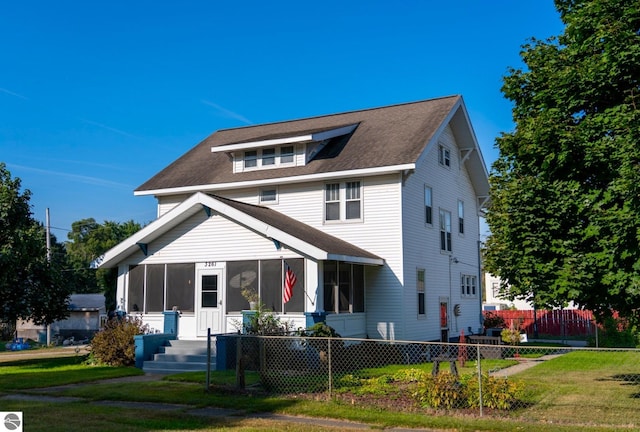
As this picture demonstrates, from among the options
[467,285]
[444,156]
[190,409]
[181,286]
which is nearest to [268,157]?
[181,286]

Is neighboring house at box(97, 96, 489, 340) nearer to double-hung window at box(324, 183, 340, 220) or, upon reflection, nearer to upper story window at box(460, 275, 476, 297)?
double-hung window at box(324, 183, 340, 220)

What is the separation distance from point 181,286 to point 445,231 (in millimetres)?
11101

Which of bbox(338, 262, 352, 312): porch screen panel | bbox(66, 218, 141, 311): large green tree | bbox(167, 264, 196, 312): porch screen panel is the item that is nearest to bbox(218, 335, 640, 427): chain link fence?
bbox(338, 262, 352, 312): porch screen panel

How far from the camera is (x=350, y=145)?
78.9ft

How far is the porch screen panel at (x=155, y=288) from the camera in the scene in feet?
69.2

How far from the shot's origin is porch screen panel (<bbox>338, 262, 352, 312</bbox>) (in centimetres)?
2038

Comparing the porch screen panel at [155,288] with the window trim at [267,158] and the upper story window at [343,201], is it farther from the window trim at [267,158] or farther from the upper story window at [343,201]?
the upper story window at [343,201]

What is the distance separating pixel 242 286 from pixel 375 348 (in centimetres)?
462

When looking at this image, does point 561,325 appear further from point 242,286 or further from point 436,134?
point 242,286

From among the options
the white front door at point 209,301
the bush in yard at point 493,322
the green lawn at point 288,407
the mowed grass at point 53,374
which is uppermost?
the white front door at point 209,301

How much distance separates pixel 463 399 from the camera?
11023 millimetres

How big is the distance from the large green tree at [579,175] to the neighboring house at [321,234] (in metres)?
7.04

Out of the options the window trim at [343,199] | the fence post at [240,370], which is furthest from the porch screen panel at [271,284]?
the fence post at [240,370]

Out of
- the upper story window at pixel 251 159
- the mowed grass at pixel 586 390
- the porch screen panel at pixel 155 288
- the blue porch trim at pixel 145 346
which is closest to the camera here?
the mowed grass at pixel 586 390
